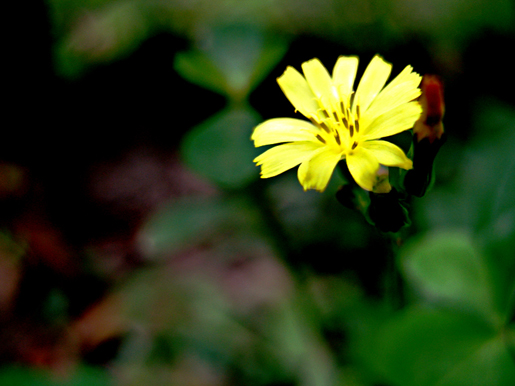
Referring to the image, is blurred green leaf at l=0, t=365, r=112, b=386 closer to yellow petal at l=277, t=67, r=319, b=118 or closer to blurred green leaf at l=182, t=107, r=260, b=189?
blurred green leaf at l=182, t=107, r=260, b=189

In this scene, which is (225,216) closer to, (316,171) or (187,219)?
(187,219)

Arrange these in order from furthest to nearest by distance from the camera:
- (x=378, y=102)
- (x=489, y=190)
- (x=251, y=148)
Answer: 1. (x=489, y=190)
2. (x=251, y=148)
3. (x=378, y=102)

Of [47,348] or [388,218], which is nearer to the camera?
[388,218]

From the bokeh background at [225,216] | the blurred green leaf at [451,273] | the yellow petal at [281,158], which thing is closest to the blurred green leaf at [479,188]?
the bokeh background at [225,216]

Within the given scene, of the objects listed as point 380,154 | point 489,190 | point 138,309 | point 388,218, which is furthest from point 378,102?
point 138,309

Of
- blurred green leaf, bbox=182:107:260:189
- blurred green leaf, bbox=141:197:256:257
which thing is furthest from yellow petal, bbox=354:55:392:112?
blurred green leaf, bbox=141:197:256:257

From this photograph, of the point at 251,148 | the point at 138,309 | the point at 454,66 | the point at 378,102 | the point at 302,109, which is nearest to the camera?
the point at 378,102

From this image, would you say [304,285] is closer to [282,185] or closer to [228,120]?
[282,185]

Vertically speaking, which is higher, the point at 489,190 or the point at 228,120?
the point at 228,120
